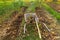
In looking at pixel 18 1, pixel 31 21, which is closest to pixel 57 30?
pixel 31 21

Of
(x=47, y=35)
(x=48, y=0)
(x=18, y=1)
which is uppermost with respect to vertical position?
(x=47, y=35)

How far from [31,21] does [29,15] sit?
0.63 m

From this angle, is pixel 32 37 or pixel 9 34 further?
pixel 9 34

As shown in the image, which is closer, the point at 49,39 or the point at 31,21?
the point at 49,39

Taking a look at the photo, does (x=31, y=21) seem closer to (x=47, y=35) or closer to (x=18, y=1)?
(x=47, y=35)

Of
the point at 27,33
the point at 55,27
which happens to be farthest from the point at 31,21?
the point at 27,33

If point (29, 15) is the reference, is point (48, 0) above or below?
below

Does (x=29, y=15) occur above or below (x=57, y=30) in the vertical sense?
above

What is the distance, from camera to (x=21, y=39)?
9578 mm

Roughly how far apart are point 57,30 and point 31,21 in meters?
1.99

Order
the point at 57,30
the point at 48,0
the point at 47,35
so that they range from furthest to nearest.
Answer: the point at 48,0 < the point at 57,30 < the point at 47,35

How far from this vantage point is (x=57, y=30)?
1288 cm

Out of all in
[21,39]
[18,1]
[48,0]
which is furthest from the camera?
[48,0]

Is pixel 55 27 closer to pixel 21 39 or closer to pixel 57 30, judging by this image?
pixel 57 30
